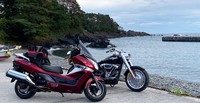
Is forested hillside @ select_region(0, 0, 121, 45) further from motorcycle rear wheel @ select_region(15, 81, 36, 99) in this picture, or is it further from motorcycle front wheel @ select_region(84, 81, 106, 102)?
motorcycle front wheel @ select_region(84, 81, 106, 102)

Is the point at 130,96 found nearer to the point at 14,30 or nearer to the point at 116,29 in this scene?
the point at 14,30

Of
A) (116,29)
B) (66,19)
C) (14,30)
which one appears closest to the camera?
(14,30)

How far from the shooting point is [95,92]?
5883 millimetres

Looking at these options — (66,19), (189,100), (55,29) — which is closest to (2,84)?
(189,100)

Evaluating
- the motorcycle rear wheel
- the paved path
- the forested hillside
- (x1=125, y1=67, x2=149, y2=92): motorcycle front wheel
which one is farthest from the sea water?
the forested hillside

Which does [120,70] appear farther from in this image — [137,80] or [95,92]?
[95,92]

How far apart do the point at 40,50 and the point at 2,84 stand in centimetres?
218

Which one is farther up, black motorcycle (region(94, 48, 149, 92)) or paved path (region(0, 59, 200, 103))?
black motorcycle (region(94, 48, 149, 92))

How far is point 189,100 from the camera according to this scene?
20.1 ft

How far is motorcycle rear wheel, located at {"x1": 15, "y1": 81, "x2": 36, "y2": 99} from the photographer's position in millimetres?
6191

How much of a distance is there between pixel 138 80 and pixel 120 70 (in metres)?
0.45

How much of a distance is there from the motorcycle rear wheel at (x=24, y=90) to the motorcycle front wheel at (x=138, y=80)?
7.02ft

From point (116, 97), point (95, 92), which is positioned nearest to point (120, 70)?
point (116, 97)

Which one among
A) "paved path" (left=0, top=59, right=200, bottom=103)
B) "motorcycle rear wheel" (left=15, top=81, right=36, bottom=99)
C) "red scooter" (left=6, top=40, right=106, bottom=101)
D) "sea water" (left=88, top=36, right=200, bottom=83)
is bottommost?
"sea water" (left=88, top=36, right=200, bottom=83)
